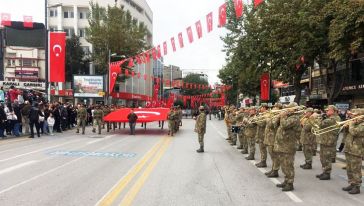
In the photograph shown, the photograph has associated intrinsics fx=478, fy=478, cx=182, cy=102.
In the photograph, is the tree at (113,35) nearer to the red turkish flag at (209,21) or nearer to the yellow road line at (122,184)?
the red turkish flag at (209,21)

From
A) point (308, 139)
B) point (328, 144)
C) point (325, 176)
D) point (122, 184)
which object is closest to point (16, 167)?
point (122, 184)

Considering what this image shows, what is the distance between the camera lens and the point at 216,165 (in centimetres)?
1426

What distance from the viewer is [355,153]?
1014cm

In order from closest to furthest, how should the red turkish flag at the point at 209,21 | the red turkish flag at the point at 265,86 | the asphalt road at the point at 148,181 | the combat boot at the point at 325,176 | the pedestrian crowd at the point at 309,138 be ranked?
the asphalt road at the point at 148,181 → the pedestrian crowd at the point at 309,138 → the combat boot at the point at 325,176 → the red turkish flag at the point at 209,21 → the red turkish flag at the point at 265,86

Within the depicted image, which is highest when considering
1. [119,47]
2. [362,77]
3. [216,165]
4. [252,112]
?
[119,47]

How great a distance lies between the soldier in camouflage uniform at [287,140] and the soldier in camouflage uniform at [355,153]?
117 cm

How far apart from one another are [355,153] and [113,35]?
46.5 meters

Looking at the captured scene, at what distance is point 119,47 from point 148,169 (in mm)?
43615

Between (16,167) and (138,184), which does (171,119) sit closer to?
(16,167)

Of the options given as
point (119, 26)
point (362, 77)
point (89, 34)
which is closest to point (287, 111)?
point (362, 77)

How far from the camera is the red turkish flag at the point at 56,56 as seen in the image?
31.4m

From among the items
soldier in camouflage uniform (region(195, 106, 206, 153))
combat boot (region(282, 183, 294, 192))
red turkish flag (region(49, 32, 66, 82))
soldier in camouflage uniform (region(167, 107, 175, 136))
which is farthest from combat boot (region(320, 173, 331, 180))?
red turkish flag (region(49, 32, 66, 82))

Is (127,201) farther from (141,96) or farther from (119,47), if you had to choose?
(141,96)

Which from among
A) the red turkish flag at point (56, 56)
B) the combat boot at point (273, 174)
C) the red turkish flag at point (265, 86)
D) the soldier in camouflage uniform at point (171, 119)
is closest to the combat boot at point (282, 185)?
the combat boot at point (273, 174)
